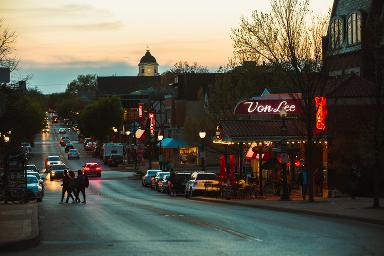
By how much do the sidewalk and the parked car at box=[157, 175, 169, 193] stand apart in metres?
27.9

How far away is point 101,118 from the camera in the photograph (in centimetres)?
13925

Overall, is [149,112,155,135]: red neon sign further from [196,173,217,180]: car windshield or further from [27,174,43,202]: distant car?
[27,174,43,202]: distant car

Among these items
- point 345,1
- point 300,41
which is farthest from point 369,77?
point 300,41

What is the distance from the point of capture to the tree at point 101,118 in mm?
139000

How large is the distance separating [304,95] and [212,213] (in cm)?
850

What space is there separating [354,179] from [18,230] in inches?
877

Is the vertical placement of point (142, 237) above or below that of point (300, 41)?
below

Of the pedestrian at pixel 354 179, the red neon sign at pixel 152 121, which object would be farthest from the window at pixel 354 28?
the red neon sign at pixel 152 121

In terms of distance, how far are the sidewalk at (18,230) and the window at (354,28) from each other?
30842mm

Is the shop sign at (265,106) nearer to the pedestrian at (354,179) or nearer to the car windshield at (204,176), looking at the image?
the car windshield at (204,176)

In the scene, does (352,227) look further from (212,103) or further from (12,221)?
(212,103)

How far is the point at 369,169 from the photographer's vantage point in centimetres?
4094

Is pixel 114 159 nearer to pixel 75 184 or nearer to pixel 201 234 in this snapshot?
pixel 75 184

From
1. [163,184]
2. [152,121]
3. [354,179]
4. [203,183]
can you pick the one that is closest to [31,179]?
[203,183]
